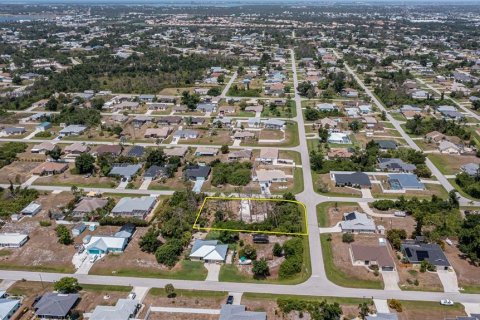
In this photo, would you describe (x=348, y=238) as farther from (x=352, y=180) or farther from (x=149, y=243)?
(x=149, y=243)

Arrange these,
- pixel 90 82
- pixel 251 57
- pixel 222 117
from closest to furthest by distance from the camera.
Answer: pixel 222 117 < pixel 90 82 < pixel 251 57

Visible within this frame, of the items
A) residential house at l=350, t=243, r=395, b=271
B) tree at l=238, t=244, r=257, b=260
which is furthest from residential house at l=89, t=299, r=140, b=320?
residential house at l=350, t=243, r=395, b=271

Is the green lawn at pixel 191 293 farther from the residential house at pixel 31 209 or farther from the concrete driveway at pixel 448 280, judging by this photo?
the residential house at pixel 31 209

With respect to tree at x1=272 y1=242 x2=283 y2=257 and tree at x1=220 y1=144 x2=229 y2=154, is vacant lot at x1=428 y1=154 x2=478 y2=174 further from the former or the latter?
tree at x1=272 y1=242 x2=283 y2=257

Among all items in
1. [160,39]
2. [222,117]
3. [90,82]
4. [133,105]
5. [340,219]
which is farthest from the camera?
[160,39]

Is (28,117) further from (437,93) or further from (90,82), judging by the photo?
(437,93)

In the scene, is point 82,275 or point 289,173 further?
point 289,173

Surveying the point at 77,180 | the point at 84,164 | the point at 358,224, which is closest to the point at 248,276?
the point at 358,224

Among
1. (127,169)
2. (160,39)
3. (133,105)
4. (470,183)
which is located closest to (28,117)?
(133,105)
